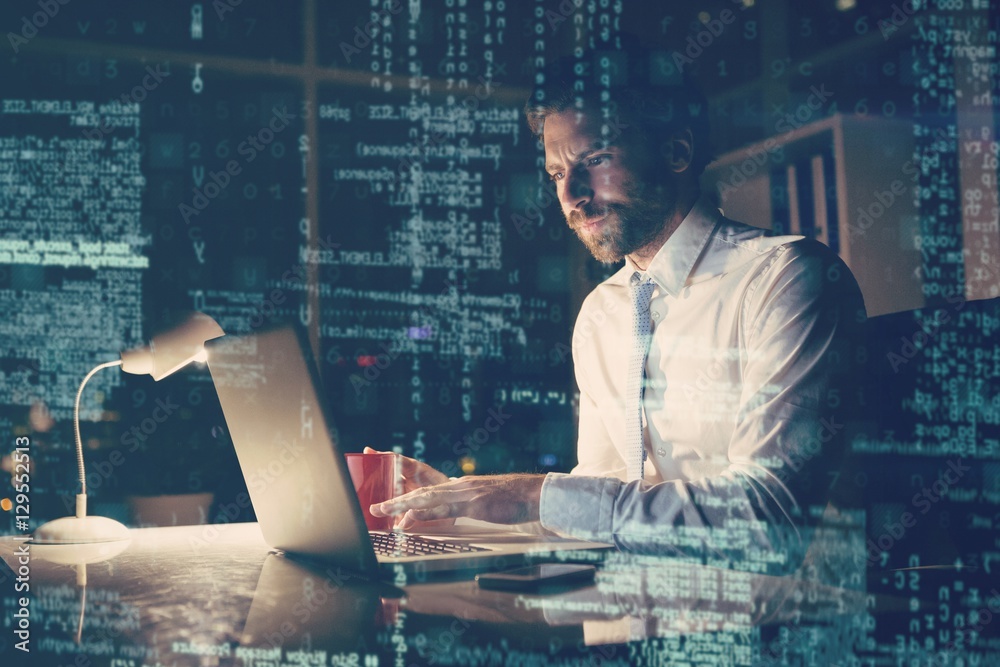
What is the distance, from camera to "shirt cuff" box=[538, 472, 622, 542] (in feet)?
3.47

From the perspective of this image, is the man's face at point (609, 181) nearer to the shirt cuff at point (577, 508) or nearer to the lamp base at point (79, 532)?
the shirt cuff at point (577, 508)

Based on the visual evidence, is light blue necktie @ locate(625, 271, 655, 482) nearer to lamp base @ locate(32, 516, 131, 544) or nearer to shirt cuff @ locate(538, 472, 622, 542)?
shirt cuff @ locate(538, 472, 622, 542)

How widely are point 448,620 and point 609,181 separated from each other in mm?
1061

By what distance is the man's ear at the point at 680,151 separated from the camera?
1.60 meters

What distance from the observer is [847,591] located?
0.78 metres

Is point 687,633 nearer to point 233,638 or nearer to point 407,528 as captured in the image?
point 233,638

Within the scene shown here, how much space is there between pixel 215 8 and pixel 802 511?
241cm

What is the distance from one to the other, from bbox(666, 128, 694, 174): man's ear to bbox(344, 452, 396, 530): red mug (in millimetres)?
821

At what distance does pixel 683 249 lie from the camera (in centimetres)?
145

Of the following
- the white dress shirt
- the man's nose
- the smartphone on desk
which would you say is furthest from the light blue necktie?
the smartphone on desk

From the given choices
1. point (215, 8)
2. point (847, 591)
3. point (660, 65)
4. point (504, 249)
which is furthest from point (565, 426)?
point (847, 591)

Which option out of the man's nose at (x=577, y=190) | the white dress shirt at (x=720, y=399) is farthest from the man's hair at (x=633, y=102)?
the white dress shirt at (x=720, y=399)

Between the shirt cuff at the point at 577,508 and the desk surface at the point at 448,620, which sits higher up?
the shirt cuff at the point at 577,508

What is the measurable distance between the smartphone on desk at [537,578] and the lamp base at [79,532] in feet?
2.31
